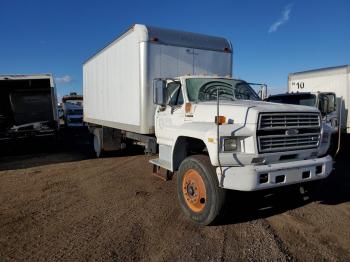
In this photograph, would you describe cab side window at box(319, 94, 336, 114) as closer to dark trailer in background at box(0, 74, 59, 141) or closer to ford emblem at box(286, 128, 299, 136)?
ford emblem at box(286, 128, 299, 136)

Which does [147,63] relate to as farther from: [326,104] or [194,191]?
[326,104]

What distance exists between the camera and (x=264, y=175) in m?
4.43

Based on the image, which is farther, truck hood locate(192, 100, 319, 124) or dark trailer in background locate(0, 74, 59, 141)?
dark trailer in background locate(0, 74, 59, 141)

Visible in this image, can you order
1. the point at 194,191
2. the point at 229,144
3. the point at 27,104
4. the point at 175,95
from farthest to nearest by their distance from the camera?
the point at 27,104 < the point at 175,95 < the point at 194,191 < the point at 229,144

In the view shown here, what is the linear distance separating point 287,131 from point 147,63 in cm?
345

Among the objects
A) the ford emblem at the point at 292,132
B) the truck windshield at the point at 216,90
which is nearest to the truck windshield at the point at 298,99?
the truck windshield at the point at 216,90

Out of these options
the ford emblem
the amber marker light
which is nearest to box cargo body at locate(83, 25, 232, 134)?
the amber marker light

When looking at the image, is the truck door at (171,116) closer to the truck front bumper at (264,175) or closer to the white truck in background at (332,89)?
the truck front bumper at (264,175)

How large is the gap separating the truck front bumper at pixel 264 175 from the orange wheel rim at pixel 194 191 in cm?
51

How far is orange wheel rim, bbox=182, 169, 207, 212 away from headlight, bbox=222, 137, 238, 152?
71 centimetres

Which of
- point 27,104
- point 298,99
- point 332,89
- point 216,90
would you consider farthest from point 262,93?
point 27,104

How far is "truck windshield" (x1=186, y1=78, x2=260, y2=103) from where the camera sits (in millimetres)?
6055

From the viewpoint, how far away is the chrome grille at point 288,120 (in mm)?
4621

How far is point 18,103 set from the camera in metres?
14.1
